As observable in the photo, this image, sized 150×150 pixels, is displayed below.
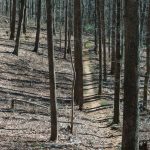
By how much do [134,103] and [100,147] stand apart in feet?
16.0

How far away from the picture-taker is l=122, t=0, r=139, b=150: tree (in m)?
11.1

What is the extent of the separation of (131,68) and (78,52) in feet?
36.1

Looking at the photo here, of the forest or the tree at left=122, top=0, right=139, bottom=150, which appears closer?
the tree at left=122, top=0, right=139, bottom=150

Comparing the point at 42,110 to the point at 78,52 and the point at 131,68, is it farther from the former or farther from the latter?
the point at 131,68

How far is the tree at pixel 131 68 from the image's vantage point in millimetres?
11062

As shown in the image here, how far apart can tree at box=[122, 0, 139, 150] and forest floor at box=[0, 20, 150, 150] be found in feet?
11.8

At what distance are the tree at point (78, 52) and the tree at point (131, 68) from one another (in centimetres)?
1014

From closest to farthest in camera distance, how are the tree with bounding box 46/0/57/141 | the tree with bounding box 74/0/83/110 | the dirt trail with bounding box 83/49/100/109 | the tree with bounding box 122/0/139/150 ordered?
the tree with bounding box 122/0/139/150, the tree with bounding box 46/0/57/141, the tree with bounding box 74/0/83/110, the dirt trail with bounding box 83/49/100/109

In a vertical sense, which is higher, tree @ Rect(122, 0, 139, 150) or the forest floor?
tree @ Rect(122, 0, 139, 150)

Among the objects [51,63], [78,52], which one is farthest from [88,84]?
[51,63]

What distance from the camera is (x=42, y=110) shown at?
19.7 m

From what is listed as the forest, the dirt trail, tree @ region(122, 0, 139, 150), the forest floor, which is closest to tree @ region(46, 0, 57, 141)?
the forest

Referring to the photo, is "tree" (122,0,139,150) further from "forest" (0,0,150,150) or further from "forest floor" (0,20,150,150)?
"forest floor" (0,20,150,150)

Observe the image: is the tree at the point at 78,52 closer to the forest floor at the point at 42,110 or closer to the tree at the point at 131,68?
the forest floor at the point at 42,110
